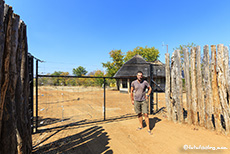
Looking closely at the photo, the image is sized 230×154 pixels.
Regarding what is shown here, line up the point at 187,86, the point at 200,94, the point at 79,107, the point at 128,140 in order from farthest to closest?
the point at 79,107 → the point at 187,86 → the point at 200,94 → the point at 128,140

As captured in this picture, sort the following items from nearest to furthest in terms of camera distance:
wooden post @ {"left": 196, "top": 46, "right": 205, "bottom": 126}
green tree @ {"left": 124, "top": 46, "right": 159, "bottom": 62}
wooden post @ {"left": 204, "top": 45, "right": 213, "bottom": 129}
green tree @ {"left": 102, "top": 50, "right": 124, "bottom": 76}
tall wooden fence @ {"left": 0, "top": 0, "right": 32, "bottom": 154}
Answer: tall wooden fence @ {"left": 0, "top": 0, "right": 32, "bottom": 154} < wooden post @ {"left": 204, "top": 45, "right": 213, "bottom": 129} < wooden post @ {"left": 196, "top": 46, "right": 205, "bottom": 126} < green tree @ {"left": 102, "top": 50, "right": 124, "bottom": 76} < green tree @ {"left": 124, "top": 46, "right": 159, "bottom": 62}

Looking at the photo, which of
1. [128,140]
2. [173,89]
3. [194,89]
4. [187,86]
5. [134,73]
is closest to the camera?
[128,140]

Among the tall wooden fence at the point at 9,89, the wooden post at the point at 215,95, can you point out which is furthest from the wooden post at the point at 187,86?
the tall wooden fence at the point at 9,89

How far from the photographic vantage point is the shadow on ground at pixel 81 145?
264 cm

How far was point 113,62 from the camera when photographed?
87.7ft

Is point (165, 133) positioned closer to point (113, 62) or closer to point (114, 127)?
point (114, 127)

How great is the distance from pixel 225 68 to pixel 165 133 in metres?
2.57

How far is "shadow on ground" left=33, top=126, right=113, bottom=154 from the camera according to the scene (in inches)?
104

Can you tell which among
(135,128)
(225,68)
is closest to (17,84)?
(135,128)

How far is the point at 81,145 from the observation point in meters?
2.89

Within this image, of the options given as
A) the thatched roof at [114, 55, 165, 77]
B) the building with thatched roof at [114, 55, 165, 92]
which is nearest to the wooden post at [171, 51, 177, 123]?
the building with thatched roof at [114, 55, 165, 92]

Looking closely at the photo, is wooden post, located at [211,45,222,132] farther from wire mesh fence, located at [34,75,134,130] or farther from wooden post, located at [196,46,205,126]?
wire mesh fence, located at [34,75,134,130]

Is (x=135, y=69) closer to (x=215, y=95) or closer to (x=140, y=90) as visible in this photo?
(x=140, y=90)

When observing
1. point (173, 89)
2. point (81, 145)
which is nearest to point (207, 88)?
point (173, 89)
